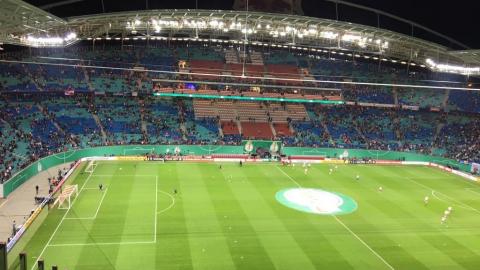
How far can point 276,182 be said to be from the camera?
139 ft

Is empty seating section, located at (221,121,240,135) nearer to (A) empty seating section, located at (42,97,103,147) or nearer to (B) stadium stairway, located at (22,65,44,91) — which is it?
(A) empty seating section, located at (42,97,103,147)

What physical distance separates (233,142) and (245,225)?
27.7 m

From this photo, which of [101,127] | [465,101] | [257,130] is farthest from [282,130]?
[465,101]

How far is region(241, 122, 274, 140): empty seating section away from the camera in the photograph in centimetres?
5994

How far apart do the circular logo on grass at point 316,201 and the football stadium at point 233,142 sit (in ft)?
0.87

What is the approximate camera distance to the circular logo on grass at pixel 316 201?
34.0 meters

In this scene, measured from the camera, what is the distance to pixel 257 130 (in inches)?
2416

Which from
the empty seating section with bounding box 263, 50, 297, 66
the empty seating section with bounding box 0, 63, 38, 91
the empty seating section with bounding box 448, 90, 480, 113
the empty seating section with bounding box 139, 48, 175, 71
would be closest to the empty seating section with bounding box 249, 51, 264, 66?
the empty seating section with bounding box 263, 50, 297, 66

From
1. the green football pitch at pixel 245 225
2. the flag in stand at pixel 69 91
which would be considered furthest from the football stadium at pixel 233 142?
the flag in stand at pixel 69 91

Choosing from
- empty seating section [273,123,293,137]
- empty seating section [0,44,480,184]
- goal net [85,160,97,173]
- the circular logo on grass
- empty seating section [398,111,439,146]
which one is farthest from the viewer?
empty seating section [398,111,439,146]

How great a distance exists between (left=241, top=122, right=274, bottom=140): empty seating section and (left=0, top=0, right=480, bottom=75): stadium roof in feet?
49.4

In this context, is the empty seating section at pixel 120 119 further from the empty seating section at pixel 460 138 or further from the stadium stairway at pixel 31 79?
the empty seating section at pixel 460 138

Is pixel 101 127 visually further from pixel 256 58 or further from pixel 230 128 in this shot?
pixel 256 58

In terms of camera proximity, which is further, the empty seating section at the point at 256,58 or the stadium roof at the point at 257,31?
the empty seating section at the point at 256,58
